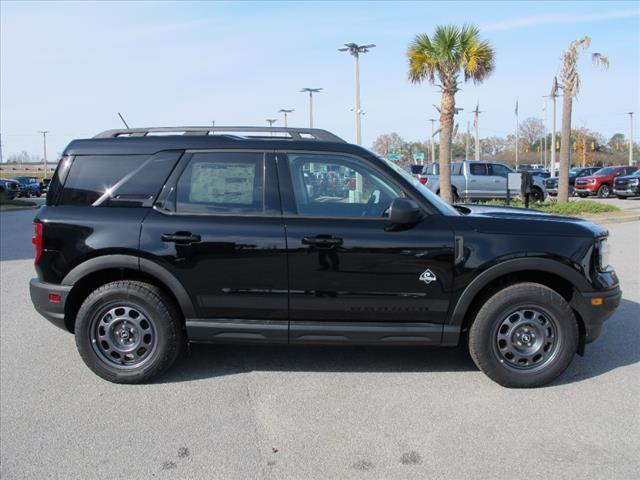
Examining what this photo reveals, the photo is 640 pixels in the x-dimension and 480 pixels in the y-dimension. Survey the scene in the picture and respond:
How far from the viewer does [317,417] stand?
12.5 feet

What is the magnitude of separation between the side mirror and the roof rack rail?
80 cm

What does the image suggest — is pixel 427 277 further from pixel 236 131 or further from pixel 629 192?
pixel 629 192

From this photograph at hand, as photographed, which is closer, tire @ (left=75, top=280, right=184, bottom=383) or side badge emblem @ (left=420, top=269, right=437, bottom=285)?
side badge emblem @ (left=420, top=269, right=437, bottom=285)

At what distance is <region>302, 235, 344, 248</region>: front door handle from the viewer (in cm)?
410

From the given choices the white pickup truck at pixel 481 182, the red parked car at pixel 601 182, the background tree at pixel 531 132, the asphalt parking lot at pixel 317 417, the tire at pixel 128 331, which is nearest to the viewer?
the asphalt parking lot at pixel 317 417

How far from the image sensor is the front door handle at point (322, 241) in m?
4.10

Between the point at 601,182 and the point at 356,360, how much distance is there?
90.3ft

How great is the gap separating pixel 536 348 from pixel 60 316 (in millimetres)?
3669

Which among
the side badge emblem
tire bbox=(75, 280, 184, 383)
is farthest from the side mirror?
tire bbox=(75, 280, 184, 383)

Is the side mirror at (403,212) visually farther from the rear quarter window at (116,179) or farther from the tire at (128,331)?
the tire at (128,331)

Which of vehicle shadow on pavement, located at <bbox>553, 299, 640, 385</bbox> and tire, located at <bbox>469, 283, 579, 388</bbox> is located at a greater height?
tire, located at <bbox>469, 283, 579, 388</bbox>

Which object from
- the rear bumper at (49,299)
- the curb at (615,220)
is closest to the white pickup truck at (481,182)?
the curb at (615,220)

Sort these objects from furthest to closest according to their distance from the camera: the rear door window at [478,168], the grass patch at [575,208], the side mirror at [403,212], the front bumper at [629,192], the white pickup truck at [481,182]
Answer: the front bumper at [629,192] < the rear door window at [478,168] < the white pickup truck at [481,182] < the grass patch at [575,208] < the side mirror at [403,212]

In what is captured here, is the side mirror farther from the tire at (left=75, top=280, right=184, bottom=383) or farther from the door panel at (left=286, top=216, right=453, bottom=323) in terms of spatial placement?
the tire at (left=75, top=280, right=184, bottom=383)
